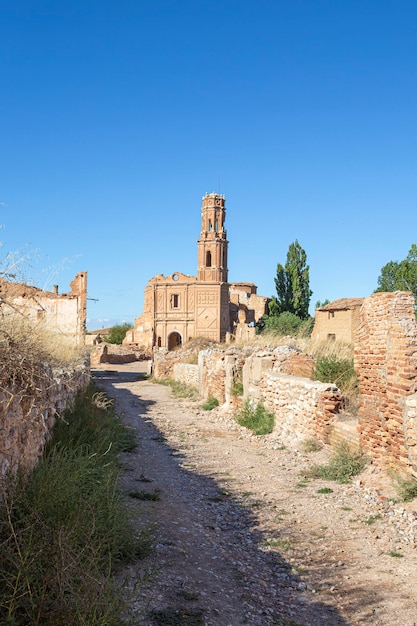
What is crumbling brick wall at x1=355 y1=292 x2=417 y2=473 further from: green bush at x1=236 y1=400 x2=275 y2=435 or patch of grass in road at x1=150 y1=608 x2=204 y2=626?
green bush at x1=236 y1=400 x2=275 y2=435

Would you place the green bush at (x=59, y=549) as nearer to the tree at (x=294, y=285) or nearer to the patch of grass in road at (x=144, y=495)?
the patch of grass in road at (x=144, y=495)

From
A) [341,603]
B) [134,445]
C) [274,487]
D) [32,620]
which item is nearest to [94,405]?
[134,445]

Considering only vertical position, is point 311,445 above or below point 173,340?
below

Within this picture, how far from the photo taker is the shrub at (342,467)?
→ 7941 mm

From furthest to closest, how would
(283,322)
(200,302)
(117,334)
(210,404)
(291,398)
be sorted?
(117,334), (283,322), (200,302), (210,404), (291,398)

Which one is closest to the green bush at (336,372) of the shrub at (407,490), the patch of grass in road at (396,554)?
the shrub at (407,490)

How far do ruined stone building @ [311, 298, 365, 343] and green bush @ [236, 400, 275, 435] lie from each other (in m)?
22.6

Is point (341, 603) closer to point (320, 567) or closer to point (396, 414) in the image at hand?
point (320, 567)

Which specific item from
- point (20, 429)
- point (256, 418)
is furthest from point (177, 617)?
point (256, 418)

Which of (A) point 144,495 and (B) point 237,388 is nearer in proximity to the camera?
(A) point 144,495

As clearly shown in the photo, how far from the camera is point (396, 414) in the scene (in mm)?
7367

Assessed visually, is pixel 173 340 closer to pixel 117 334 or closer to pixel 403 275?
pixel 117 334

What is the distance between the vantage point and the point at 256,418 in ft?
43.0

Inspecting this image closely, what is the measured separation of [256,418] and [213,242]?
4588 cm
